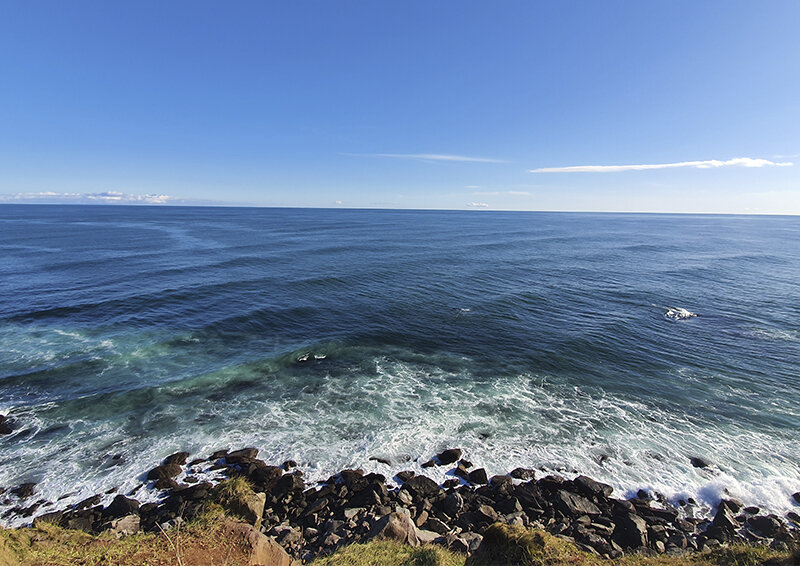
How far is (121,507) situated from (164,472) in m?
2.32

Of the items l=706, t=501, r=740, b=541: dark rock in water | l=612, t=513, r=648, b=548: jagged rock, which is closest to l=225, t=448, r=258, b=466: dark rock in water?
l=612, t=513, r=648, b=548: jagged rock

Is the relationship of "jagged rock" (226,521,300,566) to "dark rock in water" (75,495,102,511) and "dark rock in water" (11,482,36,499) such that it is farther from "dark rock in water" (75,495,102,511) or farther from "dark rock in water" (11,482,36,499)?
"dark rock in water" (11,482,36,499)

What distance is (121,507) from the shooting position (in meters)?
17.0

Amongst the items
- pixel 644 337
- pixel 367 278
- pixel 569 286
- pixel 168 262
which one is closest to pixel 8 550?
pixel 644 337

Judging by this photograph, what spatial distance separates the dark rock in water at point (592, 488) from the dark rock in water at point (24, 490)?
27.6 m

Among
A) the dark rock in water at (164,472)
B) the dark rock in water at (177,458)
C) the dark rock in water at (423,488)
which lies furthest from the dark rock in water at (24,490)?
the dark rock in water at (423,488)

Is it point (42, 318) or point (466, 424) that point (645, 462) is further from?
point (42, 318)

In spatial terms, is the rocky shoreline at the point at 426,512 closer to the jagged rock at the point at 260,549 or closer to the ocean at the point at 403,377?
the ocean at the point at 403,377

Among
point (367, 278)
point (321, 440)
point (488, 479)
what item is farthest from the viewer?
point (367, 278)

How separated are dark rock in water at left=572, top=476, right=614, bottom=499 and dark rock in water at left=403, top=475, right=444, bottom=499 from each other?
7220mm

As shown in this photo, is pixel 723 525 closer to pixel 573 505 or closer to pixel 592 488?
pixel 592 488

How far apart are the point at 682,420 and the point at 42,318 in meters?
61.6

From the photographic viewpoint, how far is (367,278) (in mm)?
62188

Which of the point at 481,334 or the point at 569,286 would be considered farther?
the point at 569,286
